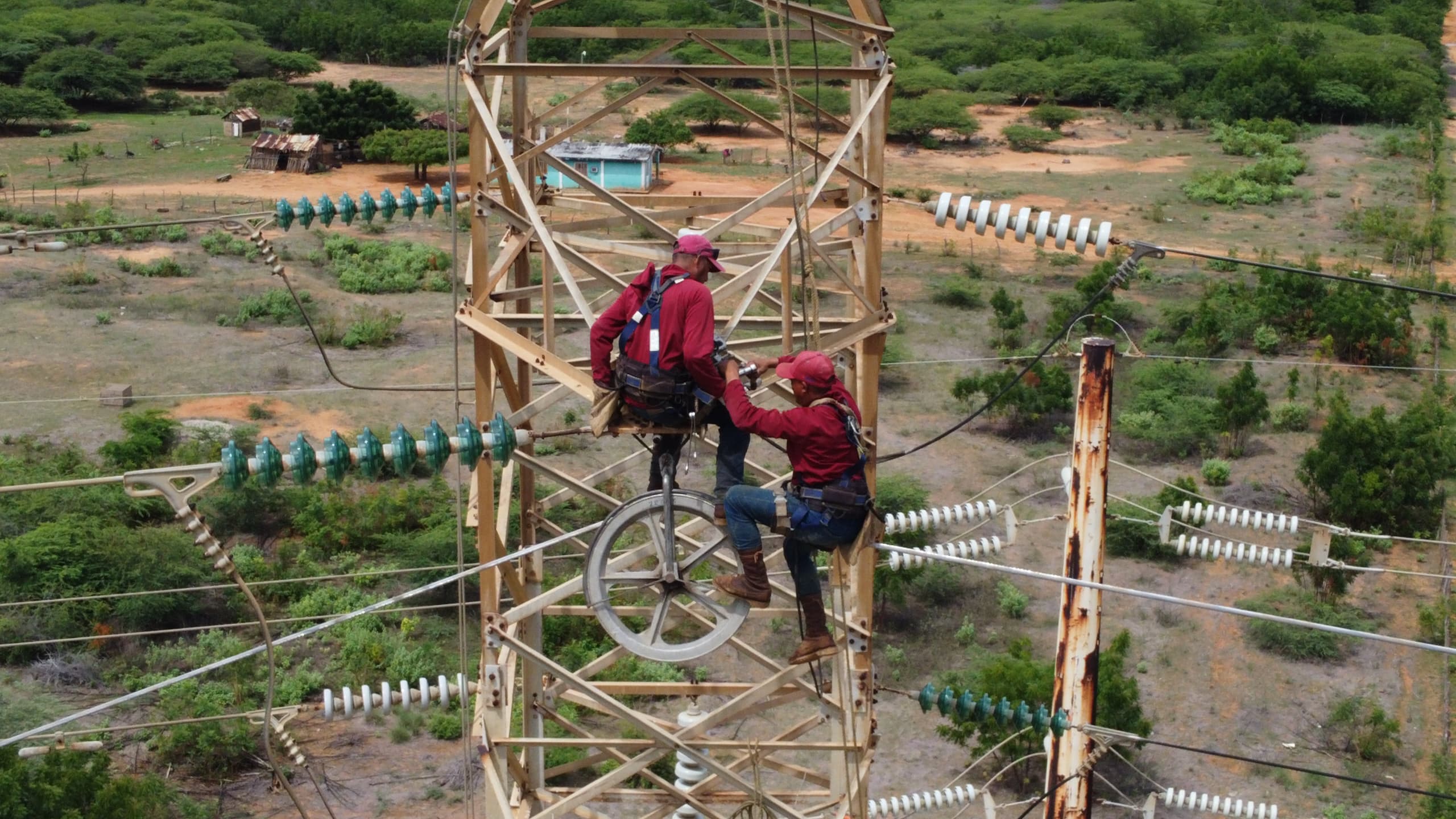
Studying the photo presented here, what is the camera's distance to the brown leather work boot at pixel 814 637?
32.2 ft

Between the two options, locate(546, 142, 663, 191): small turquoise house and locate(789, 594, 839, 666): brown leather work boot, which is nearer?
locate(789, 594, 839, 666): brown leather work boot

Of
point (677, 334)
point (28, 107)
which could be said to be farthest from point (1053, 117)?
point (677, 334)

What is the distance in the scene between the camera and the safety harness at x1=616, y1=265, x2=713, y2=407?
30.3ft

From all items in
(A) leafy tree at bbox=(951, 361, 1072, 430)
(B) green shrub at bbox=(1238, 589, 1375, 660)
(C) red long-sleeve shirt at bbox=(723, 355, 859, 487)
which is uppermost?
(C) red long-sleeve shirt at bbox=(723, 355, 859, 487)

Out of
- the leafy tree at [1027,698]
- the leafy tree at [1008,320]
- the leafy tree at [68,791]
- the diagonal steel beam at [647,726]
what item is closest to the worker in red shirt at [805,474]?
the diagonal steel beam at [647,726]

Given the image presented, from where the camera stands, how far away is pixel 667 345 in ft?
30.2

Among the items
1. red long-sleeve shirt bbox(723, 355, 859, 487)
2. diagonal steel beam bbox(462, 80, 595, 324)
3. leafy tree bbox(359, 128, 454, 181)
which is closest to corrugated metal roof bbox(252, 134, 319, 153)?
leafy tree bbox(359, 128, 454, 181)

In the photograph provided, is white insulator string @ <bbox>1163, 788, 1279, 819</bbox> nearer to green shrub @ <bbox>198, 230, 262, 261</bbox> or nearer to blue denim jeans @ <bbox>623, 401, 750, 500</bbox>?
blue denim jeans @ <bbox>623, 401, 750, 500</bbox>

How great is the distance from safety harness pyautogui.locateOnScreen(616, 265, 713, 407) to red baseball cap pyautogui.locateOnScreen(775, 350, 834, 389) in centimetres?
52

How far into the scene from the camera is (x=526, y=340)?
10.1m

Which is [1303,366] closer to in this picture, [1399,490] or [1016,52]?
[1399,490]

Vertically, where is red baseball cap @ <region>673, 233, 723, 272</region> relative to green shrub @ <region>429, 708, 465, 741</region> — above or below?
above

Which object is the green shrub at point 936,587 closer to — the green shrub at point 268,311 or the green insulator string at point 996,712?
the green insulator string at point 996,712

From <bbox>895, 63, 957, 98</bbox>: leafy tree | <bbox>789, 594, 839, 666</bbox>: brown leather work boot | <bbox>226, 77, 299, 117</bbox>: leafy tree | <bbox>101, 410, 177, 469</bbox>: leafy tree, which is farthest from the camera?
<bbox>895, 63, 957, 98</bbox>: leafy tree
